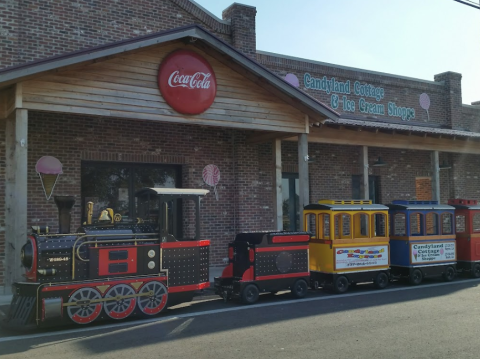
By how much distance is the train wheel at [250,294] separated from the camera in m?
8.83

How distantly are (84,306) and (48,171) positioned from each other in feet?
13.8

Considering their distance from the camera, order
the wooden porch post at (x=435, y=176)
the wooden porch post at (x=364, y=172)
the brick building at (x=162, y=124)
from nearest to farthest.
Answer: the brick building at (x=162, y=124)
the wooden porch post at (x=364, y=172)
the wooden porch post at (x=435, y=176)

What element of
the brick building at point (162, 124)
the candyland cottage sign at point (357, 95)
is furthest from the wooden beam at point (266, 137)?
the candyland cottage sign at point (357, 95)

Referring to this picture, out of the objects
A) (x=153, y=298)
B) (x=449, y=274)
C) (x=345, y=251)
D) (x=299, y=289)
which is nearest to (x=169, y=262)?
A: (x=153, y=298)

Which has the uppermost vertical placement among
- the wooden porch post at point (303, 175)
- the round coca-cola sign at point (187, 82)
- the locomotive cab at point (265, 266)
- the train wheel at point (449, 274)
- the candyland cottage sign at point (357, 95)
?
the candyland cottage sign at point (357, 95)

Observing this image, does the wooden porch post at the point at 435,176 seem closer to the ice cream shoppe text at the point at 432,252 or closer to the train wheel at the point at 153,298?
the ice cream shoppe text at the point at 432,252

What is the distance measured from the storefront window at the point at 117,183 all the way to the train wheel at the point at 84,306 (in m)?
4.09

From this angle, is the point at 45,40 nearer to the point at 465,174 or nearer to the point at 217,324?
the point at 217,324

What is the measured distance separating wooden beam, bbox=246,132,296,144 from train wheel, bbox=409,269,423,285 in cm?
435

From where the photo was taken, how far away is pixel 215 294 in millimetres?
9977

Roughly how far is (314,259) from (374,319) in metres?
3.16

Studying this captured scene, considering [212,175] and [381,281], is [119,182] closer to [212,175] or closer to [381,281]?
[212,175]

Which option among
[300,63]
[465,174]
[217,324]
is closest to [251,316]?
[217,324]

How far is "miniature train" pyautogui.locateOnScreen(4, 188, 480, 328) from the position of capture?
7.21m
